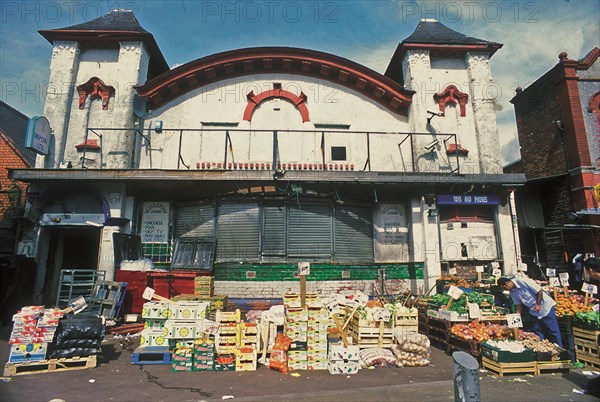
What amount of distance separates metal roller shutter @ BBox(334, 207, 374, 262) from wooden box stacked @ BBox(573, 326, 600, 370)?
5.99 meters

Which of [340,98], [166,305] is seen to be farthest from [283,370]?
[340,98]

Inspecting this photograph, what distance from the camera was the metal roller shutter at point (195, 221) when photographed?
461 inches

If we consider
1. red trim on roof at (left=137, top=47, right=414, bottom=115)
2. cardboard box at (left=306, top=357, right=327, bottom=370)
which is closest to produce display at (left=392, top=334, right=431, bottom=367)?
cardboard box at (left=306, top=357, right=327, bottom=370)

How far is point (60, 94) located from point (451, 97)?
1501cm

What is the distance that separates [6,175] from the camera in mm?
14344

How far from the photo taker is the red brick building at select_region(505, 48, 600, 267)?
13945mm

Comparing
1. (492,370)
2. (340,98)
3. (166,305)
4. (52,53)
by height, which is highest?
(52,53)

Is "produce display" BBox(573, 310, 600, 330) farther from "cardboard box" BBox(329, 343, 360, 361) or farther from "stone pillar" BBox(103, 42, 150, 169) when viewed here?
"stone pillar" BBox(103, 42, 150, 169)

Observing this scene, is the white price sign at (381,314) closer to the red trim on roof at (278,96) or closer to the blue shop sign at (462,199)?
the blue shop sign at (462,199)

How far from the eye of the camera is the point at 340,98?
13.8m

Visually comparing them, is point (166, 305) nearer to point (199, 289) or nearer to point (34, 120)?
point (199, 289)

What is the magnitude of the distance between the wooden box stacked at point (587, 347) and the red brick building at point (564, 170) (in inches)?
307

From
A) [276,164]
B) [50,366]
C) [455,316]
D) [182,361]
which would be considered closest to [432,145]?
[276,164]

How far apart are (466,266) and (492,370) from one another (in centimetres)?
591
